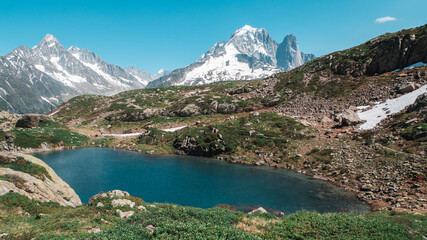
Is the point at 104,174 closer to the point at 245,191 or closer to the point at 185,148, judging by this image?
the point at 185,148

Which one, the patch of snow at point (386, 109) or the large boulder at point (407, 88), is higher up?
the large boulder at point (407, 88)

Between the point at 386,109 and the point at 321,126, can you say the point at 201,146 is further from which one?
the point at 386,109

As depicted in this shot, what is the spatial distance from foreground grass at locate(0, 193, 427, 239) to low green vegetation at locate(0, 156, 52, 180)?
597 centimetres

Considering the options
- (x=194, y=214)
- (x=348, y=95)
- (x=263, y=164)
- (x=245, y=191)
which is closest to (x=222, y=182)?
(x=245, y=191)

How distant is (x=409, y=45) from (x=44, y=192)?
331 ft

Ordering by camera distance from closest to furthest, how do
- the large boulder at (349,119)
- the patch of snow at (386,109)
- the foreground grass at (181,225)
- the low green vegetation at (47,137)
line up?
1. the foreground grass at (181,225)
2. the patch of snow at (386,109)
3. the large boulder at (349,119)
4. the low green vegetation at (47,137)

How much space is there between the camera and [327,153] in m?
45.8

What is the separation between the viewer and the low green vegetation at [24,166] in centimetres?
2427

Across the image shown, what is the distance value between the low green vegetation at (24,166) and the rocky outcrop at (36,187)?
505 millimetres

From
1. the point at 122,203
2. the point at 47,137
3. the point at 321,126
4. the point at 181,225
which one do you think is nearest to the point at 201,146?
the point at 321,126

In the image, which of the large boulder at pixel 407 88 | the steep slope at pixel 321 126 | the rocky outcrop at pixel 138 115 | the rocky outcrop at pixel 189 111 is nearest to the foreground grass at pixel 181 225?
the steep slope at pixel 321 126

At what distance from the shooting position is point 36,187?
874 inches

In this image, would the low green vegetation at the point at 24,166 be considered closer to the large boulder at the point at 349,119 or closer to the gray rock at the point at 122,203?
the gray rock at the point at 122,203

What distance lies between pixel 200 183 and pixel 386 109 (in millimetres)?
52063
